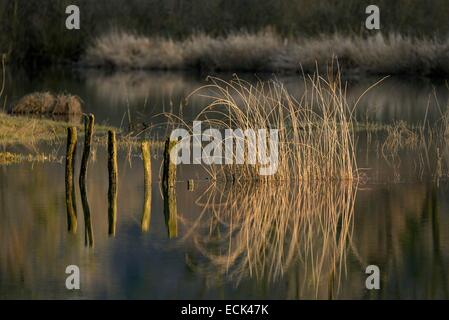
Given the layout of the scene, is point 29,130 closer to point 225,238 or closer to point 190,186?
point 190,186

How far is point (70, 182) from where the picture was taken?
1416 cm

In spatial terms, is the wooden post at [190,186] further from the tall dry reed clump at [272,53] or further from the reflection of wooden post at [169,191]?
the tall dry reed clump at [272,53]

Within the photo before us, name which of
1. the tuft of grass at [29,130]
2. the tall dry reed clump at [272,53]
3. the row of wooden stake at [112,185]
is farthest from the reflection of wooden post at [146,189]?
the tall dry reed clump at [272,53]

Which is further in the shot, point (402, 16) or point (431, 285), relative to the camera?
point (402, 16)

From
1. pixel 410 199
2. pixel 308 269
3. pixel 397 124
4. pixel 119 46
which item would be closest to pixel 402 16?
pixel 119 46

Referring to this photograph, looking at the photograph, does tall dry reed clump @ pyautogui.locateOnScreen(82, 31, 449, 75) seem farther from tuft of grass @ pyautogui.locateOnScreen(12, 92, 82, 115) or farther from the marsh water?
the marsh water

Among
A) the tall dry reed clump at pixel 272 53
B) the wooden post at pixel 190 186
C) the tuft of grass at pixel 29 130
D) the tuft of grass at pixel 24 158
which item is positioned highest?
the tall dry reed clump at pixel 272 53

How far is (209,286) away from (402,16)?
35.7 m

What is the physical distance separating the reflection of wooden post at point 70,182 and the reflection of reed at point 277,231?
1.14m

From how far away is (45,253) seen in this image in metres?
11.3

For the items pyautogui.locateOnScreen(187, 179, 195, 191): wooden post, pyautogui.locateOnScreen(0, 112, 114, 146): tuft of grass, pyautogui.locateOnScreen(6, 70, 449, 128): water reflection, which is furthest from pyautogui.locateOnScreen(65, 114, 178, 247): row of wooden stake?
pyautogui.locateOnScreen(6, 70, 449, 128): water reflection

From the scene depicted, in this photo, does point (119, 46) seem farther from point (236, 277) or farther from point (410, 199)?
point (236, 277)

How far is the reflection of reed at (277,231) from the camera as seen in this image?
10969 mm
